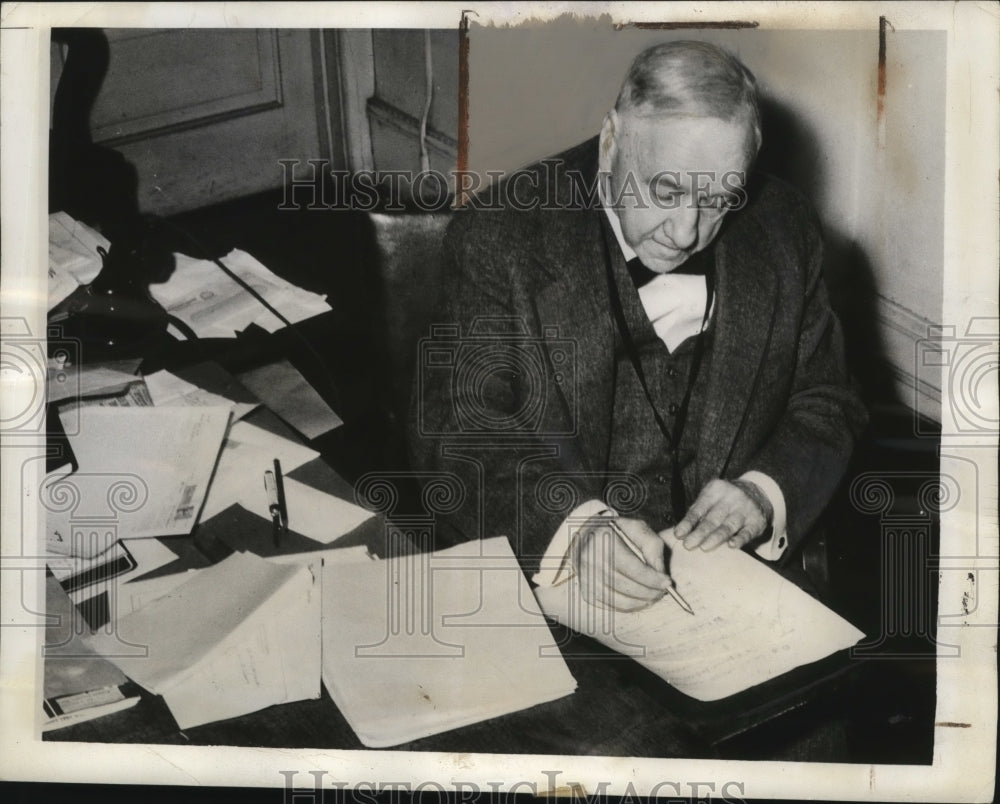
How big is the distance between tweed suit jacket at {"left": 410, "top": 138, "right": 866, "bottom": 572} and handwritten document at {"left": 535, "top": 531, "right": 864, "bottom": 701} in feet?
0.25

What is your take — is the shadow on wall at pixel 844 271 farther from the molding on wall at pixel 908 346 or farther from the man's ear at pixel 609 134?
the man's ear at pixel 609 134

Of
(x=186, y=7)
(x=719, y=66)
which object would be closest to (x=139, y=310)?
(x=186, y=7)

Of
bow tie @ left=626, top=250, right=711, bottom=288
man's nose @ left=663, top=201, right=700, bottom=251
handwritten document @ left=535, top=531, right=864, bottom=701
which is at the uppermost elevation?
man's nose @ left=663, top=201, right=700, bottom=251

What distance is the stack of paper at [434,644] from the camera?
5.22ft

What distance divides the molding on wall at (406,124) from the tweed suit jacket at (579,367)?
9 centimetres

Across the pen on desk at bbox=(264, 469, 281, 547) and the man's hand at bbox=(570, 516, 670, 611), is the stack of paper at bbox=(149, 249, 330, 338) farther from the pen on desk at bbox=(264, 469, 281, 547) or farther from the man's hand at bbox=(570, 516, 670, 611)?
the man's hand at bbox=(570, 516, 670, 611)

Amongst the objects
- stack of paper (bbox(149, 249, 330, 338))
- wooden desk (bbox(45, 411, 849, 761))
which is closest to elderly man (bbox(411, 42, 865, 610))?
wooden desk (bbox(45, 411, 849, 761))

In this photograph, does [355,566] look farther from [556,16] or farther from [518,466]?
[556,16]

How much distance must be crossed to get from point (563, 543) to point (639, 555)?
4.1 inches

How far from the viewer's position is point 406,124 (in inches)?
61.7

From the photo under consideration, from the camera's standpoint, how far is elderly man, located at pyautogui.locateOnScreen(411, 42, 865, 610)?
155 cm

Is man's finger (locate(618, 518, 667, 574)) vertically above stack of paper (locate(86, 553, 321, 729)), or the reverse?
man's finger (locate(618, 518, 667, 574))

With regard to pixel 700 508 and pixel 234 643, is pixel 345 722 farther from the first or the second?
pixel 700 508

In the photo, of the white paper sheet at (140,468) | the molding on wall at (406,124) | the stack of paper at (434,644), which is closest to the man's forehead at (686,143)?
the molding on wall at (406,124)
